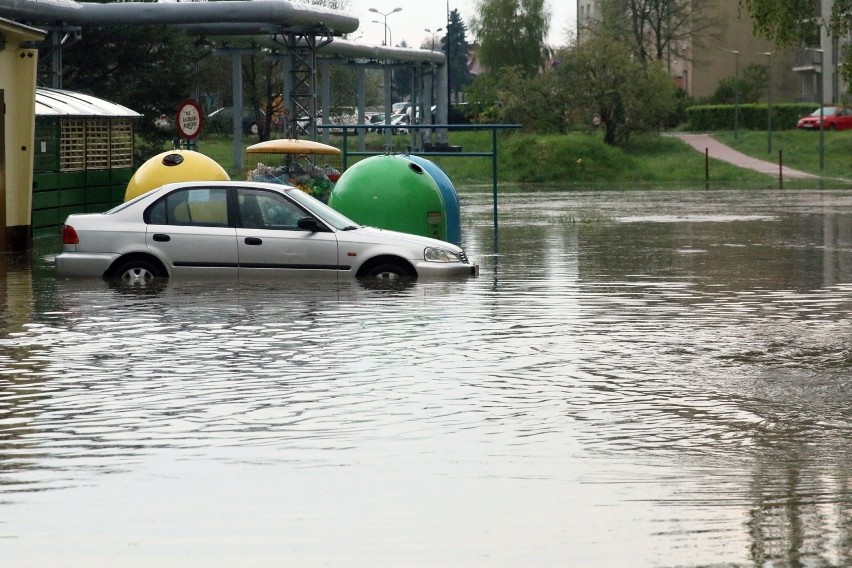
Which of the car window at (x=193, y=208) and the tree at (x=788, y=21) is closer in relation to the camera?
the car window at (x=193, y=208)

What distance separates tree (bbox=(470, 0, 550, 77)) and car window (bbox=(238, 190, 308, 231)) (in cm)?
9571

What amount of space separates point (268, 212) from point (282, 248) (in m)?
0.52

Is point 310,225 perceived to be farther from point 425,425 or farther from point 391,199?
point 425,425

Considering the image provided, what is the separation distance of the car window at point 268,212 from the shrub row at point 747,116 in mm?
72146

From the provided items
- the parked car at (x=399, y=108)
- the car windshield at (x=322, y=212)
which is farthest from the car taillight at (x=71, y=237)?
the parked car at (x=399, y=108)

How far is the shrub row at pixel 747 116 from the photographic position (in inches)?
3506

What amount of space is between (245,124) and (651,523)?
7875cm

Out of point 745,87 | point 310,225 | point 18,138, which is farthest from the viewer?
point 745,87

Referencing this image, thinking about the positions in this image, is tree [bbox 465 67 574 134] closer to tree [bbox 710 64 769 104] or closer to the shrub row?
the shrub row

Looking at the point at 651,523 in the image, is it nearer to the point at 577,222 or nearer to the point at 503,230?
the point at 503,230

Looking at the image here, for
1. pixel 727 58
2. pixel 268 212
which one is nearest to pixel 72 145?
pixel 268 212

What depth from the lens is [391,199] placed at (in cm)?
2406

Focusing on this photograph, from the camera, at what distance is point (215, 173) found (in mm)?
27234

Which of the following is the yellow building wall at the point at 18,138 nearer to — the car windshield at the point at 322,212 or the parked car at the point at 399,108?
the car windshield at the point at 322,212
